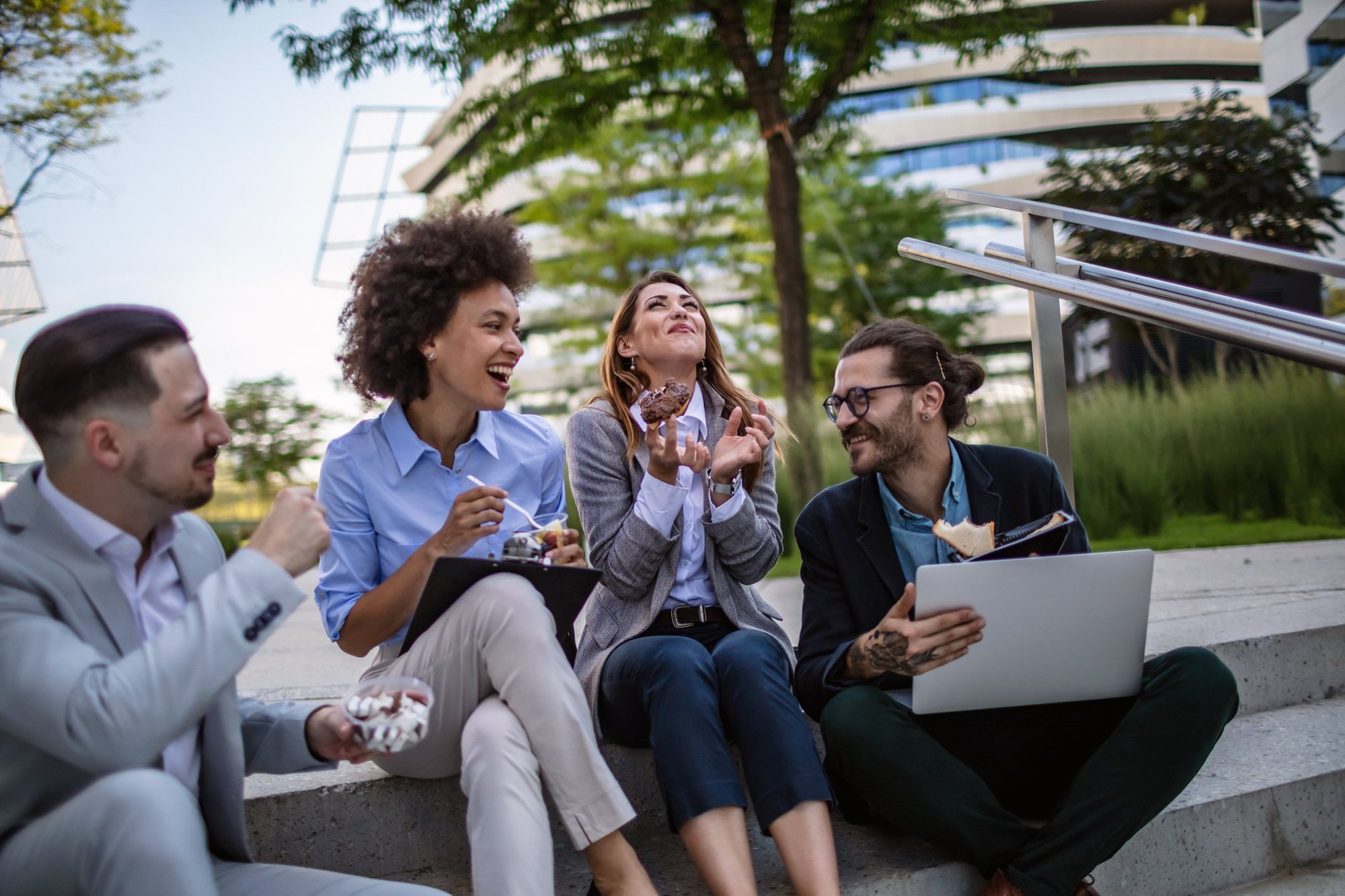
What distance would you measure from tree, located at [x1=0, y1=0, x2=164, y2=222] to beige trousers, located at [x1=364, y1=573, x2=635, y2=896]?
5238 millimetres

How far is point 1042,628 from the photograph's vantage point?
2100mm

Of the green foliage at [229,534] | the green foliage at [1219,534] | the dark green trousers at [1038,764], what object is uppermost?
the dark green trousers at [1038,764]

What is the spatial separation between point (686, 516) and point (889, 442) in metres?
0.53

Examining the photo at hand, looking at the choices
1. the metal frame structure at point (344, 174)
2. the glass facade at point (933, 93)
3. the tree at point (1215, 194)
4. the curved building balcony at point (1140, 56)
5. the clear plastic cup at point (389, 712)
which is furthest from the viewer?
the glass facade at point (933, 93)

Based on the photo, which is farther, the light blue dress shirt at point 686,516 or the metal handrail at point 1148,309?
the light blue dress shirt at point 686,516

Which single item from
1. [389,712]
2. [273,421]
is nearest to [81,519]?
[389,712]

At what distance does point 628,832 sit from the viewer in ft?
8.22

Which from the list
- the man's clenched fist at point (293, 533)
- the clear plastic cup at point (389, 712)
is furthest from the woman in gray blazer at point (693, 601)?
the man's clenched fist at point (293, 533)

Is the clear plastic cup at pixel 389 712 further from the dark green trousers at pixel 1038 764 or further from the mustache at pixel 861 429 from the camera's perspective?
the mustache at pixel 861 429

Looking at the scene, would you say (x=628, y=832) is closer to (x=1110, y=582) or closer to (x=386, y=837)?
(x=386, y=837)

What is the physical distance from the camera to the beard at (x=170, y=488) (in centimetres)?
150

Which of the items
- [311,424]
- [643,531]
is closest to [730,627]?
[643,531]

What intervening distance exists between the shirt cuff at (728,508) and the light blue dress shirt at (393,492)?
1.33ft

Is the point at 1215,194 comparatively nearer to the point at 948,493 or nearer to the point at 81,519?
the point at 948,493
